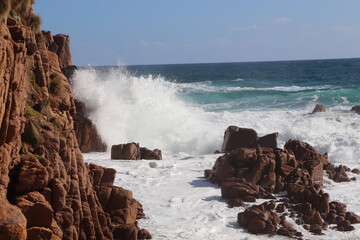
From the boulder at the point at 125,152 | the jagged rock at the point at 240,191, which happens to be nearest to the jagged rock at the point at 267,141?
the boulder at the point at 125,152

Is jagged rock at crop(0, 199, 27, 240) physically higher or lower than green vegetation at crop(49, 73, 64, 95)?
lower

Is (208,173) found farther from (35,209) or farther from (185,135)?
(35,209)

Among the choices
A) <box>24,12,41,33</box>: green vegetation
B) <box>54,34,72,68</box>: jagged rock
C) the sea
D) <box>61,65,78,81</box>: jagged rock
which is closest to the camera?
<box>24,12,41,33</box>: green vegetation

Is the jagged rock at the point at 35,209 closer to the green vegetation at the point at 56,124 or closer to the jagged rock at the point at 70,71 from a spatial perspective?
the green vegetation at the point at 56,124

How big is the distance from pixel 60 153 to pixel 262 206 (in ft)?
17.8

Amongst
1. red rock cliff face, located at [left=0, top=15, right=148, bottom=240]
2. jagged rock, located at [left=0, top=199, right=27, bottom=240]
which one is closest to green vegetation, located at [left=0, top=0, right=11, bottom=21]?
red rock cliff face, located at [left=0, top=15, right=148, bottom=240]

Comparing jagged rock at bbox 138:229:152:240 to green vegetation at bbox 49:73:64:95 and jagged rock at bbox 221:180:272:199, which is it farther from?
jagged rock at bbox 221:180:272:199

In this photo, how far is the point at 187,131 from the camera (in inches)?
1040

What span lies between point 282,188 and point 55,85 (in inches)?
289

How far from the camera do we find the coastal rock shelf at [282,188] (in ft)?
41.7

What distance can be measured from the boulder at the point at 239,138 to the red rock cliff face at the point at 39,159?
9883 millimetres

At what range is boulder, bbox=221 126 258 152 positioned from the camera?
69.3 ft

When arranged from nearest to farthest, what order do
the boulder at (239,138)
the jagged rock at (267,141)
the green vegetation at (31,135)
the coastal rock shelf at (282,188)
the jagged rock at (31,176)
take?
the jagged rock at (31,176)
the green vegetation at (31,135)
the coastal rock shelf at (282,188)
the jagged rock at (267,141)
the boulder at (239,138)

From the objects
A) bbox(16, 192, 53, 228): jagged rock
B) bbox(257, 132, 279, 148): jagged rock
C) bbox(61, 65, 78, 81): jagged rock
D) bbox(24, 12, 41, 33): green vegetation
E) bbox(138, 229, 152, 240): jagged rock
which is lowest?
bbox(138, 229, 152, 240): jagged rock
